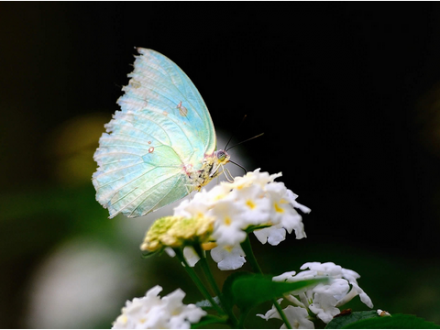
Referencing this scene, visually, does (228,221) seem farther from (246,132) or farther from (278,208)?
(246,132)

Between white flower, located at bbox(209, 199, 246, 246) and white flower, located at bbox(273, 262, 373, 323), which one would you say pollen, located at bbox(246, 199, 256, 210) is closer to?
white flower, located at bbox(209, 199, 246, 246)

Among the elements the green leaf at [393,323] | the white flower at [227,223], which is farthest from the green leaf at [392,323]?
the white flower at [227,223]

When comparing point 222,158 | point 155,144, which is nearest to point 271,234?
point 222,158

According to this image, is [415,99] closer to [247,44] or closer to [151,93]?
[247,44]

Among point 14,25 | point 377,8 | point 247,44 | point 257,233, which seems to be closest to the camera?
point 257,233

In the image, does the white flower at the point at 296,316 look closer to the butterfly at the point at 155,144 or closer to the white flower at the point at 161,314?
the white flower at the point at 161,314

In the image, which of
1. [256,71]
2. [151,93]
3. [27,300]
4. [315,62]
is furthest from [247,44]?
[27,300]
